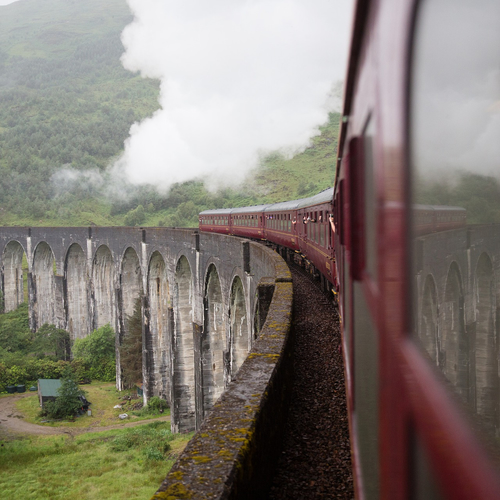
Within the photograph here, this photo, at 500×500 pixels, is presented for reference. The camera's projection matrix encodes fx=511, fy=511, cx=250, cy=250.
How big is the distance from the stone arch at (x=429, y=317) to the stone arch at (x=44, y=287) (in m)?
35.7

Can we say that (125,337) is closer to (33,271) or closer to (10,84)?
(33,271)

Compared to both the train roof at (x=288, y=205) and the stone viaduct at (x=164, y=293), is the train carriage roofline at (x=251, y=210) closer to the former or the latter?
the train roof at (x=288, y=205)

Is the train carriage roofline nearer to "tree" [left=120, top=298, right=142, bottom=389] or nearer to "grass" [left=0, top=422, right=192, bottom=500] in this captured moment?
"grass" [left=0, top=422, right=192, bottom=500]

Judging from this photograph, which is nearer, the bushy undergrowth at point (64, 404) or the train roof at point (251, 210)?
the train roof at point (251, 210)

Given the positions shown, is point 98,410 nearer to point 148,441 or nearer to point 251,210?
point 148,441

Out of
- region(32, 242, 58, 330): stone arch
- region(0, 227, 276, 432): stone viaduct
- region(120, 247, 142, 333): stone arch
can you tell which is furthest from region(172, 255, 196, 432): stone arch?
region(32, 242, 58, 330): stone arch

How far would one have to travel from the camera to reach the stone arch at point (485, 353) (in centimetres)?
58

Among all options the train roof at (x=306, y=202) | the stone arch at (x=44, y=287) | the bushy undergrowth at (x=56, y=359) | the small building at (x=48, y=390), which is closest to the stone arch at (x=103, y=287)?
the bushy undergrowth at (x=56, y=359)

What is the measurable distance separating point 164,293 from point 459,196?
2432 centimetres

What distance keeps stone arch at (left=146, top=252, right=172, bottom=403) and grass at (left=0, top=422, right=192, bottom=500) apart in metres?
3.19

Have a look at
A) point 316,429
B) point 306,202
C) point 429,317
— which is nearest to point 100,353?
point 306,202

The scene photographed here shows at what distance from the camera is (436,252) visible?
31.5 inches

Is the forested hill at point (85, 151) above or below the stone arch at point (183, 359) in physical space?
above

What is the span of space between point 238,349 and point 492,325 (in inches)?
600
